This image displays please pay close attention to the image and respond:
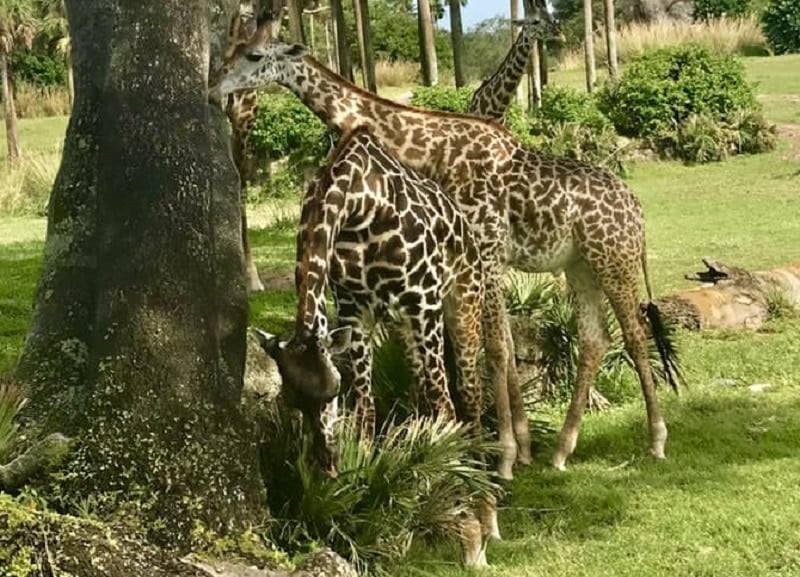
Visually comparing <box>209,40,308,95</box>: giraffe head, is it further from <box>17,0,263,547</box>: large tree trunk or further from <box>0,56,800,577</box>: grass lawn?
<box>0,56,800,577</box>: grass lawn

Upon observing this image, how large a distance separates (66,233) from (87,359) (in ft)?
2.78

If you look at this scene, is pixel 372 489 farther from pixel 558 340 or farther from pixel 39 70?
pixel 39 70

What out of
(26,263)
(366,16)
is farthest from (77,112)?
(366,16)

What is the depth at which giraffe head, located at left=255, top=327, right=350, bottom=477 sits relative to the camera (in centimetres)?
553

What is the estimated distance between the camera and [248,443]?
5590mm

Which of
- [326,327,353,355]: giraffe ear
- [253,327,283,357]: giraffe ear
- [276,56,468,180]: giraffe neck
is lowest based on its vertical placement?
[326,327,353,355]: giraffe ear

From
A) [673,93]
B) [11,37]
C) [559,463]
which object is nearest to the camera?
[559,463]

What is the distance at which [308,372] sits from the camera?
555 cm

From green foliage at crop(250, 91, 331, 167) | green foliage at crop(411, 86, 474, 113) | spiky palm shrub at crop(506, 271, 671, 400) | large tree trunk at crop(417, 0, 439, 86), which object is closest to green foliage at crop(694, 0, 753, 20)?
large tree trunk at crop(417, 0, 439, 86)

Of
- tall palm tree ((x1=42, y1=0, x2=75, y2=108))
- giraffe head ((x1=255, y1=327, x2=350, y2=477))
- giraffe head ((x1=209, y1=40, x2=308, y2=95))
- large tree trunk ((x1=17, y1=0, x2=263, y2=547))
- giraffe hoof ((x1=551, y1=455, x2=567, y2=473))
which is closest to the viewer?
large tree trunk ((x1=17, y1=0, x2=263, y2=547))

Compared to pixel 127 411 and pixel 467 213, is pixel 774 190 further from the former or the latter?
pixel 127 411

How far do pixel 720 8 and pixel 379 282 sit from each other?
49.6 m

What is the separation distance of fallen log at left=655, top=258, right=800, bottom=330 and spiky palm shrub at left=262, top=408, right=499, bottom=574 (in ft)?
19.4

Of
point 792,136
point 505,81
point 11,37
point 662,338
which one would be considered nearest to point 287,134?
point 792,136
